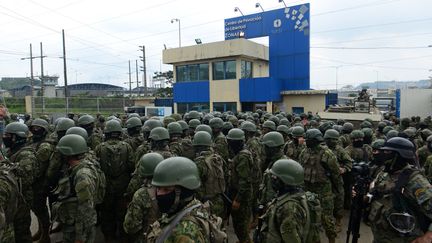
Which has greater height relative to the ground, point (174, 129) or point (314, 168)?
point (174, 129)

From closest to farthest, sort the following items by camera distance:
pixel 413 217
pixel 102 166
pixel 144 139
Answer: pixel 413 217 < pixel 102 166 < pixel 144 139

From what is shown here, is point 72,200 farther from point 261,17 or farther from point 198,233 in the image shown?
point 261,17

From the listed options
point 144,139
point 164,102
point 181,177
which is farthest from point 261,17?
point 181,177

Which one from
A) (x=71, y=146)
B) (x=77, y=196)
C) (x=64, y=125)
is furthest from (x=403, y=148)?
(x=64, y=125)

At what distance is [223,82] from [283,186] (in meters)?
24.9

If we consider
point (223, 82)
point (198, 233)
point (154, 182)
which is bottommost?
point (198, 233)

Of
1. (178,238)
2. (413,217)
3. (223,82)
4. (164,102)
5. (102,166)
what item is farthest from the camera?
(164,102)

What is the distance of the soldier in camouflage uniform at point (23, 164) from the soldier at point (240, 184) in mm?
3045

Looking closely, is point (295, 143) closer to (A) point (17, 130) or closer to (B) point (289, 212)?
(B) point (289, 212)

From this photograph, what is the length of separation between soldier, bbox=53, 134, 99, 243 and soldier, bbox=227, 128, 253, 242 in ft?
7.36

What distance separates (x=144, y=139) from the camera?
6.98 meters

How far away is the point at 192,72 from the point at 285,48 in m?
8.50

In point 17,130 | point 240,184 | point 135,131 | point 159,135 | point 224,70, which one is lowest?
point 240,184

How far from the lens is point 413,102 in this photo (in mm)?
20859
